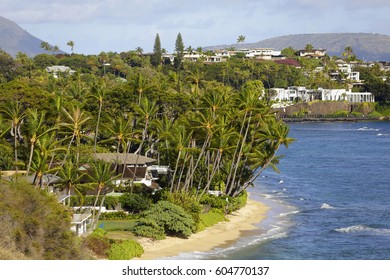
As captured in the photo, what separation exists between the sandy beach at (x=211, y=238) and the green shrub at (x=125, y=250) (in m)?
0.51

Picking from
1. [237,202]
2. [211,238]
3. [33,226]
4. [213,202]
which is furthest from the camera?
[237,202]

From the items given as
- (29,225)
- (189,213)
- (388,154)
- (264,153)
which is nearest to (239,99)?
(264,153)

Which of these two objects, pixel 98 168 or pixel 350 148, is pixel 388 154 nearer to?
pixel 350 148

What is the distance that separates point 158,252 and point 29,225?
12.7m

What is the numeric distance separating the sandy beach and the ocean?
90 cm

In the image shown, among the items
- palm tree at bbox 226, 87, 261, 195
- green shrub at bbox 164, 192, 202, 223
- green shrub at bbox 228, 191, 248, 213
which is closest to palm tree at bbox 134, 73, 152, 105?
palm tree at bbox 226, 87, 261, 195

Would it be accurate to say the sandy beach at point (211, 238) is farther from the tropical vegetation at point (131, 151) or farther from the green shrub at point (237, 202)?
the tropical vegetation at point (131, 151)

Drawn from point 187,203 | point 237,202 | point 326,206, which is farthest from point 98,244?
point 326,206

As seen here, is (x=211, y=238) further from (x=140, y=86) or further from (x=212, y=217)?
(x=140, y=86)

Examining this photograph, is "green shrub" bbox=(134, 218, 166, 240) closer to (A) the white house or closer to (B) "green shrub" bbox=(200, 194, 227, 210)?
(A) the white house

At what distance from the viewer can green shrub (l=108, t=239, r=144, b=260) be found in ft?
148

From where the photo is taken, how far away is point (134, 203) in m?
61.3

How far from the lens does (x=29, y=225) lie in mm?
37969

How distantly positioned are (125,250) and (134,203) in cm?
1512
